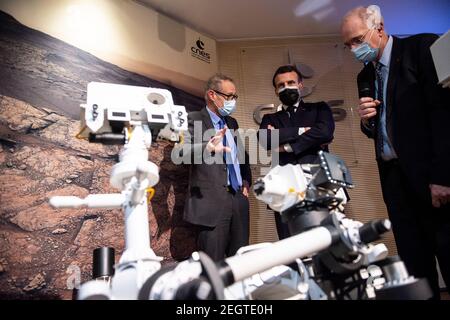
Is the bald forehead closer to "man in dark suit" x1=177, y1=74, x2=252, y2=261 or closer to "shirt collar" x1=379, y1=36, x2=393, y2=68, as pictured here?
"shirt collar" x1=379, y1=36, x2=393, y2=68

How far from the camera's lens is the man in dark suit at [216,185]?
232 cm

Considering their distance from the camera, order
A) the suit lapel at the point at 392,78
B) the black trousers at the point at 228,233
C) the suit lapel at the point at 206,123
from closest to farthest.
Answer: the suit lapel at the point at 392,78, the black trousers at the point at 228,233, the suit lapel at the point at 206,123

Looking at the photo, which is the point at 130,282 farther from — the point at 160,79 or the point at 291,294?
the point at 160,79

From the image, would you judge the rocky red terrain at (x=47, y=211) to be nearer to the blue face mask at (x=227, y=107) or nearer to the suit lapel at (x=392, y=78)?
the blue face mask at (x=227, y=107)

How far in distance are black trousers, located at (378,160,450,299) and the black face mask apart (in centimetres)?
91

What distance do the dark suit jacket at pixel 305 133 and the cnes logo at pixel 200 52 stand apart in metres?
1.20

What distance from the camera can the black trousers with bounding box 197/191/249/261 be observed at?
2293 millimetres

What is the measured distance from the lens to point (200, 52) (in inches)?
142

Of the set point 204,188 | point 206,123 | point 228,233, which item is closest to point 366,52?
point 206,123

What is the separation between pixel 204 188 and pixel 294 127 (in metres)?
0.77

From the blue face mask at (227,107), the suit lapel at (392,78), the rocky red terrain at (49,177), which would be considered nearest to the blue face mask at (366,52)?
the suit lapel at (392,78)

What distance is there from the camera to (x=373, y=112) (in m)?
1.98

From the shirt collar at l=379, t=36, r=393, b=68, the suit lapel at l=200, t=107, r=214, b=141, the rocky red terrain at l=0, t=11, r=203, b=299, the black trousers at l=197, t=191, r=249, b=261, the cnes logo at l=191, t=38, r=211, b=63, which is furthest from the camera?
the cnes logo at l=191, t=38, r=211, b=63

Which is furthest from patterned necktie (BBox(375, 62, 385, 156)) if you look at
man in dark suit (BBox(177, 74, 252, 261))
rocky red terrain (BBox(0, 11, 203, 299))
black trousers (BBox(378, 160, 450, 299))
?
rocky red terrain (BBox(0, 11, 203, 299))
